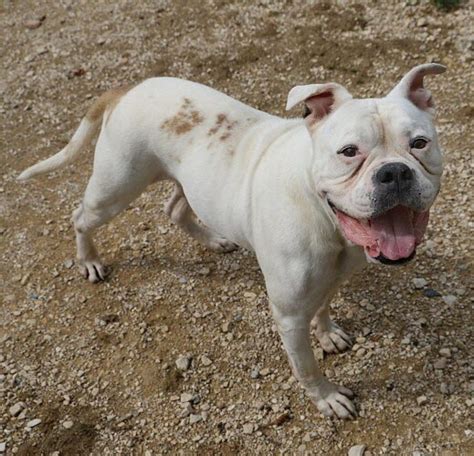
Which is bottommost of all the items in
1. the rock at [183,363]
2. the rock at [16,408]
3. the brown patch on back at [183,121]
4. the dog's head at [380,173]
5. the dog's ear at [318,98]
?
the rock at [183,363]

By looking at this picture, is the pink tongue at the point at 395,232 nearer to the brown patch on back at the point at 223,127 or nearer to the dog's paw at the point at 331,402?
the brown patch on back at the point at 223,127

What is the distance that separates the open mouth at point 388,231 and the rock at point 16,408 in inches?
110

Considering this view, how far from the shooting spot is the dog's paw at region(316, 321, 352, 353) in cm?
425

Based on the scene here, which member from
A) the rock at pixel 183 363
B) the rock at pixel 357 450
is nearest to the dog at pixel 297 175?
the rock at pixel 357 450

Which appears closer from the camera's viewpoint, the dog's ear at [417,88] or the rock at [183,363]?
the dog's ear at [417,88]

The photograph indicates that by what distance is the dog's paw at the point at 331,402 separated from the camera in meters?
3.90

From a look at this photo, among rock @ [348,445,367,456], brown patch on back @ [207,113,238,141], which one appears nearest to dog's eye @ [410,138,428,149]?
brown patch on back @ [207,113,238,141]

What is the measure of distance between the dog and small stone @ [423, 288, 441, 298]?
724 mm

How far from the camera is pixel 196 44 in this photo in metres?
7.07

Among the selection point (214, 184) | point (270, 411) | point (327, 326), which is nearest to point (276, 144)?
point (214, 184)

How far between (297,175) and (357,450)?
1851mm

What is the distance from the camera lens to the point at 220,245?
5.10m

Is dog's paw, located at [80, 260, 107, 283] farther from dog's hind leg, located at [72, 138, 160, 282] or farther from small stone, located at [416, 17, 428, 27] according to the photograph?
small stone, located at [416, 17, 428, 27]

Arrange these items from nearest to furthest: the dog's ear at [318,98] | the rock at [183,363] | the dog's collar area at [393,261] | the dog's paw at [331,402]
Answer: the dog's collar area at [393,261] < the dog's ear at [318,98] < the dog's paw at [331,402] < the rock at [183,363]
